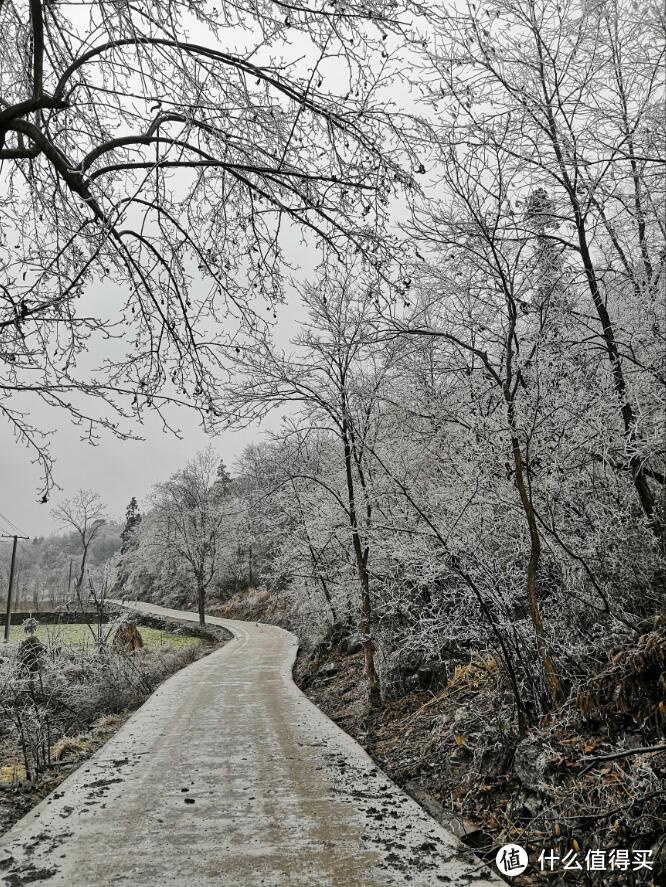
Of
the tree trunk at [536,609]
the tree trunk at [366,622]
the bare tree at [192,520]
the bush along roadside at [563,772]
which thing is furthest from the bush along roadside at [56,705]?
the bare tree at [192,520]

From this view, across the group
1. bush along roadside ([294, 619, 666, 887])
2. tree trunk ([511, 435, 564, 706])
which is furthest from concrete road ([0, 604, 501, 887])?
tree trunk ([511, 435, 564, 706])

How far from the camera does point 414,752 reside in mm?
6246

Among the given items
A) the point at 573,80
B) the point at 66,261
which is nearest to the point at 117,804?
the point at 66,261

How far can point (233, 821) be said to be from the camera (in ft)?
14.7

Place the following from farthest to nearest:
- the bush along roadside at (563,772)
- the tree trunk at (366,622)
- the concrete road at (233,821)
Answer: the tree trunk at (366,622) → the concrete road at (233,821) → the bush along roadside at (563,772)

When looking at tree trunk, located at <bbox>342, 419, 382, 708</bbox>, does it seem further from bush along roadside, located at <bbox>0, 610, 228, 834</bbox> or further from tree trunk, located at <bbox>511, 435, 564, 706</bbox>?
tree trunk, located at <bbox>511, 435, 564, 706</bbox>

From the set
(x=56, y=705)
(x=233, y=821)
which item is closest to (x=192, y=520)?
(x=56, y=705)

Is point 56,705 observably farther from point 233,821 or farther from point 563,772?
point 563,772

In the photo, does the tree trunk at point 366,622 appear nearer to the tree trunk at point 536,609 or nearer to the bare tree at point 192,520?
the tree trunk at point 536,609

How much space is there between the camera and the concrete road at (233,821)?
3602 mm

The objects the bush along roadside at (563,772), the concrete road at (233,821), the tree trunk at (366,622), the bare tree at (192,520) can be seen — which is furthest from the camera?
the bare tree at (192,520)

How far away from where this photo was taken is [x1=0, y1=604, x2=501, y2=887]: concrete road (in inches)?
142

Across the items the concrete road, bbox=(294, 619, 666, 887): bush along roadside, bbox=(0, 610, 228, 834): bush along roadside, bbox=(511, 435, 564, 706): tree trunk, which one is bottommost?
bbox=(0, 610, 228, 834): bush along roadside

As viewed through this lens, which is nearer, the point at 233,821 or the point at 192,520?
the point at 233,821
